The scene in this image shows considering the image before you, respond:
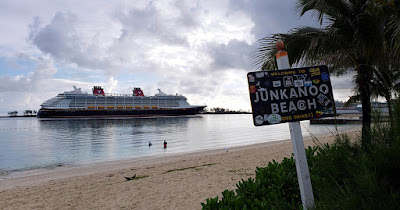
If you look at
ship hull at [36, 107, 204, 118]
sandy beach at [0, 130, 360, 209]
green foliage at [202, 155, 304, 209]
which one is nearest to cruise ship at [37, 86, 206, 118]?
ship hull at [36, 107, 204, 118]

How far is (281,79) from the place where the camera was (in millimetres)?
2098

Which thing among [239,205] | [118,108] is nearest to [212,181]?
[239,205]

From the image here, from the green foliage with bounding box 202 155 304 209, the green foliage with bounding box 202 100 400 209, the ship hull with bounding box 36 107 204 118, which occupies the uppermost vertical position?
the ship hull with bounding box 36 107 204 118

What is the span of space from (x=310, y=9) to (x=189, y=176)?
17.7ft

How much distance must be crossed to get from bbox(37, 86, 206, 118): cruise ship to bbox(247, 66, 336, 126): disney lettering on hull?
8027cm

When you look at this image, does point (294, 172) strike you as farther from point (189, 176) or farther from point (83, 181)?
point (83, 181)

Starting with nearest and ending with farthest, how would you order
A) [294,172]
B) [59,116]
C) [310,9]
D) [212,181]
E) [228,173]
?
[294,172], [310,9], [212,181], [228,173], [59,116]

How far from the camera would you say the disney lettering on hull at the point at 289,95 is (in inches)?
79.6

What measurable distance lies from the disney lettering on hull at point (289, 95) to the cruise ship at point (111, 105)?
80.3 m

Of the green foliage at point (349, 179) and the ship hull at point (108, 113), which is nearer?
the green foliage at point (349, 179)

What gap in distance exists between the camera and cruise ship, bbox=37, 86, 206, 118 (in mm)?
74938

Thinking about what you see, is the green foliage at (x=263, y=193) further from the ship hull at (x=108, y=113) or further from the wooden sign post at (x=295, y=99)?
the ship hull at (x=108, y=113)

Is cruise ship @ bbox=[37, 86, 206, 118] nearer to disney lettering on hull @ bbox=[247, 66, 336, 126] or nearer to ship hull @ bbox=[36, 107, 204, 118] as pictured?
ship hull @ bbox=[36, 107, 204, 118]

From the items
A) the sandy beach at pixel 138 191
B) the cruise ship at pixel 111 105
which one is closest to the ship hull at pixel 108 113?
the cruise ship at pixel 111 105
